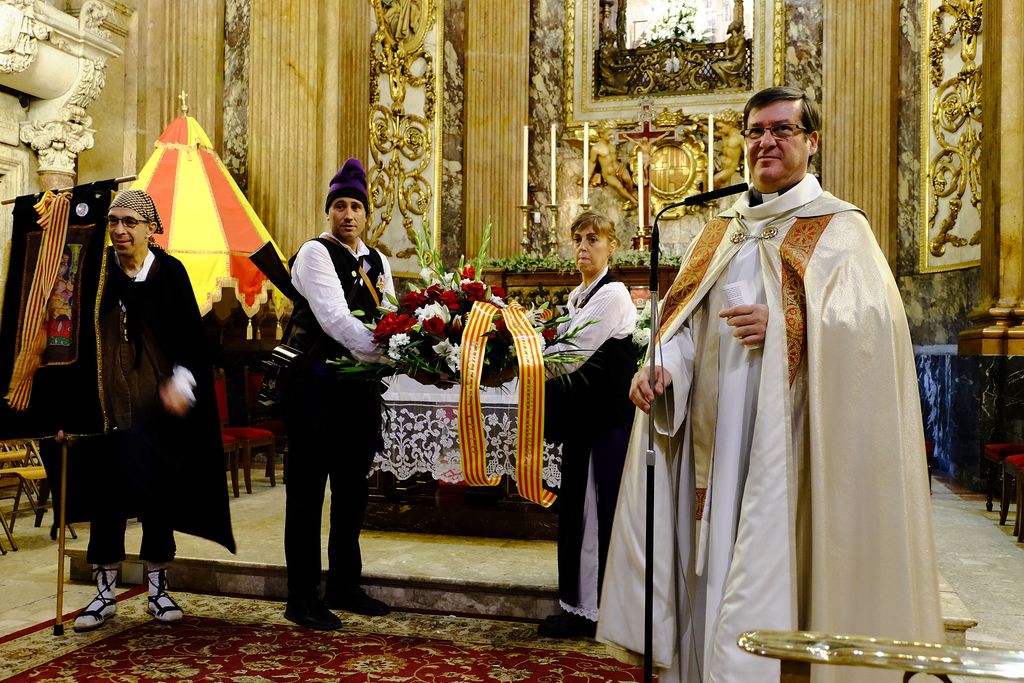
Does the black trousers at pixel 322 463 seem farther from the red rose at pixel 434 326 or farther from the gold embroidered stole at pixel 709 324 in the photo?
the gold embroidered stole at pixel 709 324

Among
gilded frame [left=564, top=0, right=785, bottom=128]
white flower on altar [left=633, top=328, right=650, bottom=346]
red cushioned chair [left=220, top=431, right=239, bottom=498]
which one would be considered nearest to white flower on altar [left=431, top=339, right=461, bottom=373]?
white flower on altar [left=633, top=328, right=650, bottom=346]

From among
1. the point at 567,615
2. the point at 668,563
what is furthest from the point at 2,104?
the point at 668,563

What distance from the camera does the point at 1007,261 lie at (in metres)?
7.31

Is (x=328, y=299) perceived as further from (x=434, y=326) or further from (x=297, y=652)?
(x=297, y=652)

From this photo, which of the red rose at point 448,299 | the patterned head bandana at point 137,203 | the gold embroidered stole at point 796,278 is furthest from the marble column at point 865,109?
the patterned head bandana at point 137,203

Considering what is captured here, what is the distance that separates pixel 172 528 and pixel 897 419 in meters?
3.14

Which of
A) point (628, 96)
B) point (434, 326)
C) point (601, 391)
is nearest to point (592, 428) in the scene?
point (601, 391)

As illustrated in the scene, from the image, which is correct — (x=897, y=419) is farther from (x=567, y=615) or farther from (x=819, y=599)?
(x=567, y=615)

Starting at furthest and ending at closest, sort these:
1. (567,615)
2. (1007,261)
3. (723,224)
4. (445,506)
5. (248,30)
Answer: (248,30) < (1007,261) < (445,506) < (567,615) < (723,224)

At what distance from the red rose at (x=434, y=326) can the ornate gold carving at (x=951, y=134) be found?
6257 mm

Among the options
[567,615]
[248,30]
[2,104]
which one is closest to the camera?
[567,615]

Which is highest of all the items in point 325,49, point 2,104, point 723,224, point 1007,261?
point 325,49

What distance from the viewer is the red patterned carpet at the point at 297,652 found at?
10.8ft

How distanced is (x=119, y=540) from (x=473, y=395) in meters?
1.73
